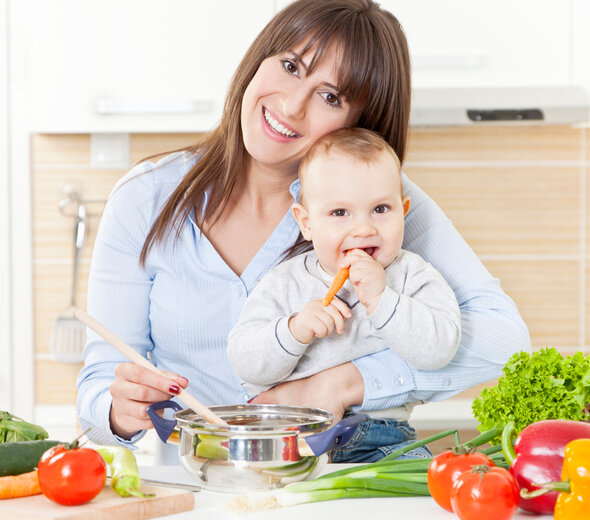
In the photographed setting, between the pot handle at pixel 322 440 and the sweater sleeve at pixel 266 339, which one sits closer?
the pot handle at pixel 322 440

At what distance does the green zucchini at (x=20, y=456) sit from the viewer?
3.55 feet

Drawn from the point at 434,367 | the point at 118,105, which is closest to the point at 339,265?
the point at 434,367

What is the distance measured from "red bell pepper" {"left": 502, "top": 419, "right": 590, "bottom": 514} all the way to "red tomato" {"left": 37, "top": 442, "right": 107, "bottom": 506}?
490mm

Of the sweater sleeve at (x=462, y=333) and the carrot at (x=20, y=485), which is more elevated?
the sweater sleeve at (x=462, y=333)

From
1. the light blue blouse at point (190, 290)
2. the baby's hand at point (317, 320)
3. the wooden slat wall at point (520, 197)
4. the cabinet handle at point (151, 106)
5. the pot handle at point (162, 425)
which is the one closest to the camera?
the pot handle at point (162, 425)

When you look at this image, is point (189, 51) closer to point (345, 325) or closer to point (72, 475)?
point (345, 325)

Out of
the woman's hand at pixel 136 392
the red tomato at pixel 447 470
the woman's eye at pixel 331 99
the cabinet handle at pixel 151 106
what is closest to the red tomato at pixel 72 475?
the woman's hand at pixel 136 392

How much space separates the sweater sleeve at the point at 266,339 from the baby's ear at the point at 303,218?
93 mm

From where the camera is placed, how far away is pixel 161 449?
71.4 inches

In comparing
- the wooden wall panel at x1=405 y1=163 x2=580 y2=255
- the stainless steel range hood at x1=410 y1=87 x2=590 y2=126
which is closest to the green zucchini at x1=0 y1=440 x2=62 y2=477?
the stainless steel range hood at x1=410 y1=87 x2=590 y2=126

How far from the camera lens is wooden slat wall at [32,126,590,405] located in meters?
3.06

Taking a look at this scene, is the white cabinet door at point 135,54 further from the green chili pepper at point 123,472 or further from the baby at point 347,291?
the green chili pepper at point 123,472

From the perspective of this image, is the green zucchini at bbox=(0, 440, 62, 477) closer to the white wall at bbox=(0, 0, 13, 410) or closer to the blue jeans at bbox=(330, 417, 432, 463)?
the blue jeans at bbox=(330, 417, 432, 463)

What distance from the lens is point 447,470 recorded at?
100 centimetres
